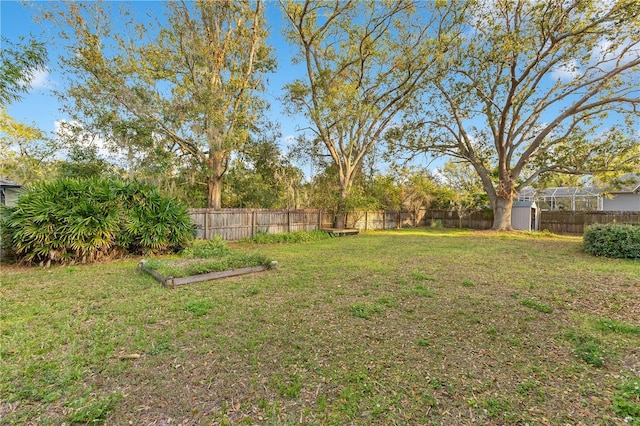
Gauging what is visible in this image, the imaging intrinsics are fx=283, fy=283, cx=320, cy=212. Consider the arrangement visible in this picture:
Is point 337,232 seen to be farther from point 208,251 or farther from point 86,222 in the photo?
point 86,222

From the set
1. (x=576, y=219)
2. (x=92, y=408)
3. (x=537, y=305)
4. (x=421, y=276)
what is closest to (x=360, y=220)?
(x=421, y=276)

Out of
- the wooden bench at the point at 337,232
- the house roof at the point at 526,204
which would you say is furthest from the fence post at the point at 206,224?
the house roof at the point at 526,204

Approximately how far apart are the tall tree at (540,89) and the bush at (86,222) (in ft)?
42.2

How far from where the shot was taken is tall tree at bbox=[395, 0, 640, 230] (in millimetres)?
10922

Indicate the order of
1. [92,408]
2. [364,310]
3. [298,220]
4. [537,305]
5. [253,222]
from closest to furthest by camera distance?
[92,408] → [364,310] → [537,305] → [253,222] → [298,220]

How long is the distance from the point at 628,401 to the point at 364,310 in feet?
7.15

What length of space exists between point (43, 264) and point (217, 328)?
17.1 feet

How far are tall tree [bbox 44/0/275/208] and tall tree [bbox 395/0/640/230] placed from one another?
914 cm

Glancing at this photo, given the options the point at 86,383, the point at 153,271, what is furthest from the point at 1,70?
the point at 86,383

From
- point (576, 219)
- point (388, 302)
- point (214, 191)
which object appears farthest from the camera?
point (576, 219)

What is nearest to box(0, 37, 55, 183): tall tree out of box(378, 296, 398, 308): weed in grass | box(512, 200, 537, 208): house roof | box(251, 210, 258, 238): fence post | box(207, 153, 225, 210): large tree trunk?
box(207, 153, 225, 210): large tree trunk

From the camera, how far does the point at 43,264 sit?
222 inches

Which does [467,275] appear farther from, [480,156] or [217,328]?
[480,156]

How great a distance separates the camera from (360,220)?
51.1 feet
